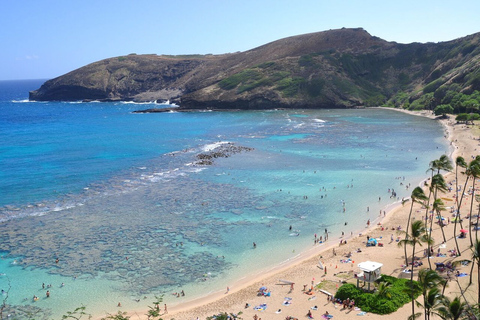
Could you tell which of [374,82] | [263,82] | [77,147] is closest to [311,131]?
[77,147]

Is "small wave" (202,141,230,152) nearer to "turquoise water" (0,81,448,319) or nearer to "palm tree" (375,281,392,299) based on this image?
"turquoise water" (0,81,448,319)

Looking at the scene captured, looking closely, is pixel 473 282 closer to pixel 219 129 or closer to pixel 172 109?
pixel 219 129

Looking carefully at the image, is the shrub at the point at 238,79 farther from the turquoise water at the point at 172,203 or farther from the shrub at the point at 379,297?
the shrub at the point at 379,297

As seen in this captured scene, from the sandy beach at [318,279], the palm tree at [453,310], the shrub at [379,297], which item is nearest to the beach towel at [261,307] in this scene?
the sandy beach at [318,279]

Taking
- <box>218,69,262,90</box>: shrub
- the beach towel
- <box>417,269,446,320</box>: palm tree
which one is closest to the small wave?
the beach towel

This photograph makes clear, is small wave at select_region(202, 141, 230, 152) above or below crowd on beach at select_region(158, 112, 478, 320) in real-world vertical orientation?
above

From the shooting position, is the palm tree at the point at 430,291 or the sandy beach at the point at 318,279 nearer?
the palm tree at the point at 430,291

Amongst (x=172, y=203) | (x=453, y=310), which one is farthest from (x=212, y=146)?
(x=453, y=310)
